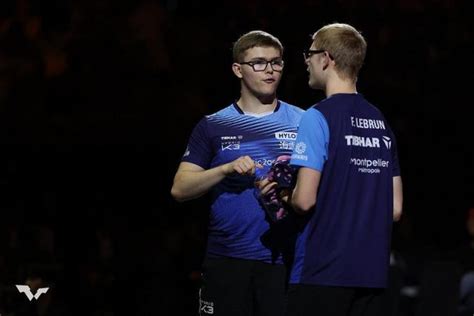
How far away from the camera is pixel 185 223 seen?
955cm

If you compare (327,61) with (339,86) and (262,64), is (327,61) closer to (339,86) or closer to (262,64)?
(339,86)

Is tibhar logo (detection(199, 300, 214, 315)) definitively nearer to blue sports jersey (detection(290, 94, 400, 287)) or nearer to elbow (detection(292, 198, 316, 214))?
blue sports jersey (detection(290, 94, 400, 287))

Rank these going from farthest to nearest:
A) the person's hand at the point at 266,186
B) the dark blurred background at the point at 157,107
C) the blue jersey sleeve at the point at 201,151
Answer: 1. the dark blurred background at the point at 157,107
2. the blue jersey sleeve at the point at 201,151
3. the person's hand at the point at 266,186

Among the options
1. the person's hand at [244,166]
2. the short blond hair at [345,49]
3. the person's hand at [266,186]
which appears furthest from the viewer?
the person's hand at [244,166]

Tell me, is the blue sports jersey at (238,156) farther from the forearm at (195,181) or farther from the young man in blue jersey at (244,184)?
the forearm at (195,181)

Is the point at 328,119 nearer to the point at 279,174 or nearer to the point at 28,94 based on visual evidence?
the point at 279,174

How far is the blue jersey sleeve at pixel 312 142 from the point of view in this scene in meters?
3.91

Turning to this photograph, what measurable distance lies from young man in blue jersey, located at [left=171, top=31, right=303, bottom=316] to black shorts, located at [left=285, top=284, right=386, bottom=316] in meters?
0.87

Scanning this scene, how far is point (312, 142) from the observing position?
3936 mm

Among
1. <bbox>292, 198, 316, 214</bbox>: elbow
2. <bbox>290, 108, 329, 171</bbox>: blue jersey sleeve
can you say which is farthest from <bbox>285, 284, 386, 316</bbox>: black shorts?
<bbox>290, 108, 329, 171</bbox>: blue jersey sleeve

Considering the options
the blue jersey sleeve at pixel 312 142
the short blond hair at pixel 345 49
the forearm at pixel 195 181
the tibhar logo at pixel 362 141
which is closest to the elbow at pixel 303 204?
the blue jersey sleeve at pixel 312 142

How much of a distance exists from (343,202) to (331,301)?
0.40m

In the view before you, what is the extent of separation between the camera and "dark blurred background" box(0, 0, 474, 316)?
9.12 meters

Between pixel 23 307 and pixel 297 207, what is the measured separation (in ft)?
8.41
